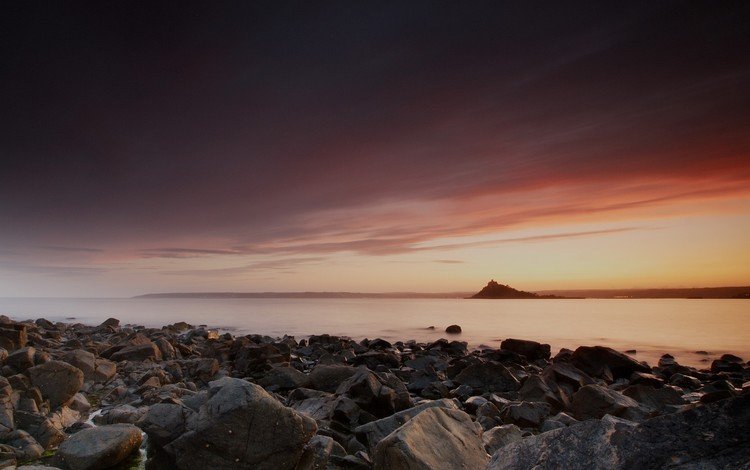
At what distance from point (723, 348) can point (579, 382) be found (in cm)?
3086

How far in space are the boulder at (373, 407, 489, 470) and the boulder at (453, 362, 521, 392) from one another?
9823mm

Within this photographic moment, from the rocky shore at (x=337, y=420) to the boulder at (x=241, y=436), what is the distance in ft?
0.05

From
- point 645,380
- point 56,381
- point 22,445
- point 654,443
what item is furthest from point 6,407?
point 645,380

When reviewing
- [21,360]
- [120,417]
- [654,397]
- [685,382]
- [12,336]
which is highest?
[12,336]

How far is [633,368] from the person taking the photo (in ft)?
66.1

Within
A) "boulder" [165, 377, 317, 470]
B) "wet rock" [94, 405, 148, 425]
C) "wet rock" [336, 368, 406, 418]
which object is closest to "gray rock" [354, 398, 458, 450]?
"boulder" [165, 377, 317, 470]

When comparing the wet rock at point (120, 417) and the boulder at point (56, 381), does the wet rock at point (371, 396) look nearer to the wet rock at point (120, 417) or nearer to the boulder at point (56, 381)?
the wet rock at point (120, 417)

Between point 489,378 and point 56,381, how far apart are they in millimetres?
13927

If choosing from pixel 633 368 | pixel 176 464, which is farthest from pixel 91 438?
pixel 633 368

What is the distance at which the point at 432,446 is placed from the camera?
19.1 ft

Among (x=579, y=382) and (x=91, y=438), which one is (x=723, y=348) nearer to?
(x=579, y=382)

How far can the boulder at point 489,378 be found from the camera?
15.9 meters

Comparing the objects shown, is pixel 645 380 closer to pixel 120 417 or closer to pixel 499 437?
pixel 499 437

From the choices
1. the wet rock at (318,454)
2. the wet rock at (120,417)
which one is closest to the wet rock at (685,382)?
the wet rock at (318,454)
